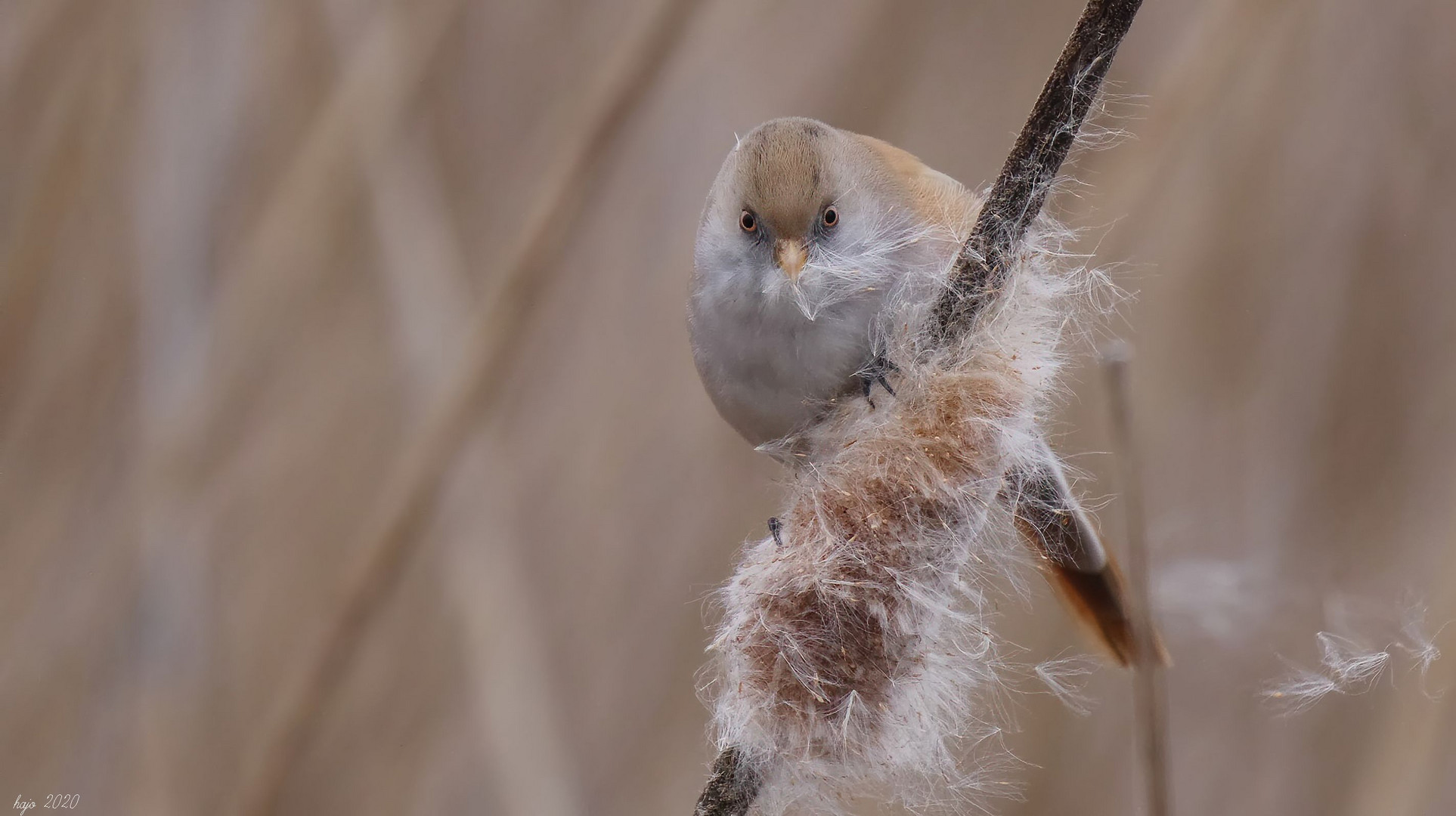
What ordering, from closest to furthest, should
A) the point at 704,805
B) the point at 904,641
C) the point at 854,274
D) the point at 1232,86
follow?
the point at 704,805 < the point at 904,641 < the point at 854,274 < the point at 1232,86

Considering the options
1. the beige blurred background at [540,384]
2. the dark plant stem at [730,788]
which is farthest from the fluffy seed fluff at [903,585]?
the beige blurred background at [540,384]

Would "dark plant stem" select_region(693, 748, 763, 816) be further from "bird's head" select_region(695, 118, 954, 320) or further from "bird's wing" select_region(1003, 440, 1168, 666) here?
"bird's head" select_region(695, 118, 954, 320)

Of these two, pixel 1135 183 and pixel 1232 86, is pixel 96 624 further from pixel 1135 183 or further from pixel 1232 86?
pixel 1232 86

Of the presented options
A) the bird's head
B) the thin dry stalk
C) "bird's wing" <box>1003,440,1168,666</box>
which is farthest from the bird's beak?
the thin dry stalk

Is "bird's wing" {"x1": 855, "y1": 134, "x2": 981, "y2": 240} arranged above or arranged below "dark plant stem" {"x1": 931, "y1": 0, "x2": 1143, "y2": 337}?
above

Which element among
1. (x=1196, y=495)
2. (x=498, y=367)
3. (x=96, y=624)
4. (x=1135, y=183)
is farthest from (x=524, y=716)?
(x=1135, y=183)

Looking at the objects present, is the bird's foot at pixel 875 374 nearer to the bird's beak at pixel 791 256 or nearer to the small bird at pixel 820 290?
the small bird at pixel 820 290

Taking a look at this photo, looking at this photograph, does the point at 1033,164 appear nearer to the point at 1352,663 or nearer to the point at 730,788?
the point at 730,788
